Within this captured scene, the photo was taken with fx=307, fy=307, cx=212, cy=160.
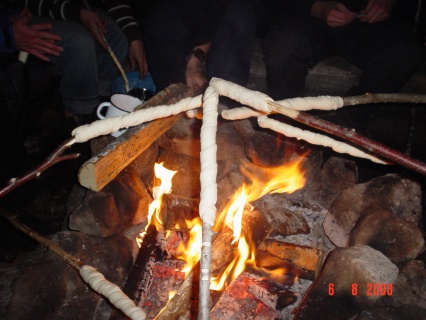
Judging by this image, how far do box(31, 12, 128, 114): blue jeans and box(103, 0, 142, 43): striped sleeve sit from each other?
0.43ft

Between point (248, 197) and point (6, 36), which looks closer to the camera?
point (248, 197)

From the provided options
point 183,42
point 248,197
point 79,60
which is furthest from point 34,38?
point 248,197

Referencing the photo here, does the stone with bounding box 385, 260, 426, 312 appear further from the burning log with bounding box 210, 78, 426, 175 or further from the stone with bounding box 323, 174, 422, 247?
the burning log with bounding box 210, 78, 426, 175

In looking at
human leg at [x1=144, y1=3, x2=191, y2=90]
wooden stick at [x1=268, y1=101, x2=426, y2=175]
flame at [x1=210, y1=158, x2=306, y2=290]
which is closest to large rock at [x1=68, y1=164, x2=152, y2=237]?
flame at [x1=210, y1=158, x2=306, y2=290]

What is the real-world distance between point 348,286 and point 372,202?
3.20ft

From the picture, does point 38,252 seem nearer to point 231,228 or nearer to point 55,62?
point 231,228

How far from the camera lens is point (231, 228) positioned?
106 inches

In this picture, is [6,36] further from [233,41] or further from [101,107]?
[233,41]

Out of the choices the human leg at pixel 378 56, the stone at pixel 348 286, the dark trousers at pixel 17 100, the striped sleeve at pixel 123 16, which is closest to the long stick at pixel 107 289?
the stone at pixel 348 286

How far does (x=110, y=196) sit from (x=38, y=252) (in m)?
0.73


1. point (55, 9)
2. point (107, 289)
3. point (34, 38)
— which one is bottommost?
point (107, 289)

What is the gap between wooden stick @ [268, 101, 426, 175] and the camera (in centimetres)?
132

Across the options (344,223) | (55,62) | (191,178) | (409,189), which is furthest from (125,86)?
(409,189)

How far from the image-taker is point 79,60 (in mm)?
4539
